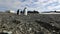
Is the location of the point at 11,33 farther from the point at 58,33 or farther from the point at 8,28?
the point at 58,33

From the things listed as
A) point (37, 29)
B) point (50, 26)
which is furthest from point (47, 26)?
point (37, 29)

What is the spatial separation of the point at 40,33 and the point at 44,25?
2.46 metres

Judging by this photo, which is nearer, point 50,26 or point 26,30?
point 26,30

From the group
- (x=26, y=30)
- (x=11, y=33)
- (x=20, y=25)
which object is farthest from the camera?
(x=20, y=25)

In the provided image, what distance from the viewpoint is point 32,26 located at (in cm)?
1631

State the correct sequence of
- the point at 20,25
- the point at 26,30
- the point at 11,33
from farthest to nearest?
1. the point at 20,25
2. the point at 26,30
3. the point at 11,33

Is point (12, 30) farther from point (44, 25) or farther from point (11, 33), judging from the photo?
point (44, 25)

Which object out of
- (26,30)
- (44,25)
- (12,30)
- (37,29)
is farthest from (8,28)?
(44,25)

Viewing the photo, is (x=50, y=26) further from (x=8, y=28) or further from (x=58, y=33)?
(x=8, y=28)

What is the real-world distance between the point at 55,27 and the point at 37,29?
1.80 m

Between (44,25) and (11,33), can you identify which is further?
(44,25)

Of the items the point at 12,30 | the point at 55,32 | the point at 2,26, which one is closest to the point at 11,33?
the point at 12,30

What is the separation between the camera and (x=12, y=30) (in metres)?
14.8

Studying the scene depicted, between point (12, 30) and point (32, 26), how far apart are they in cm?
233
